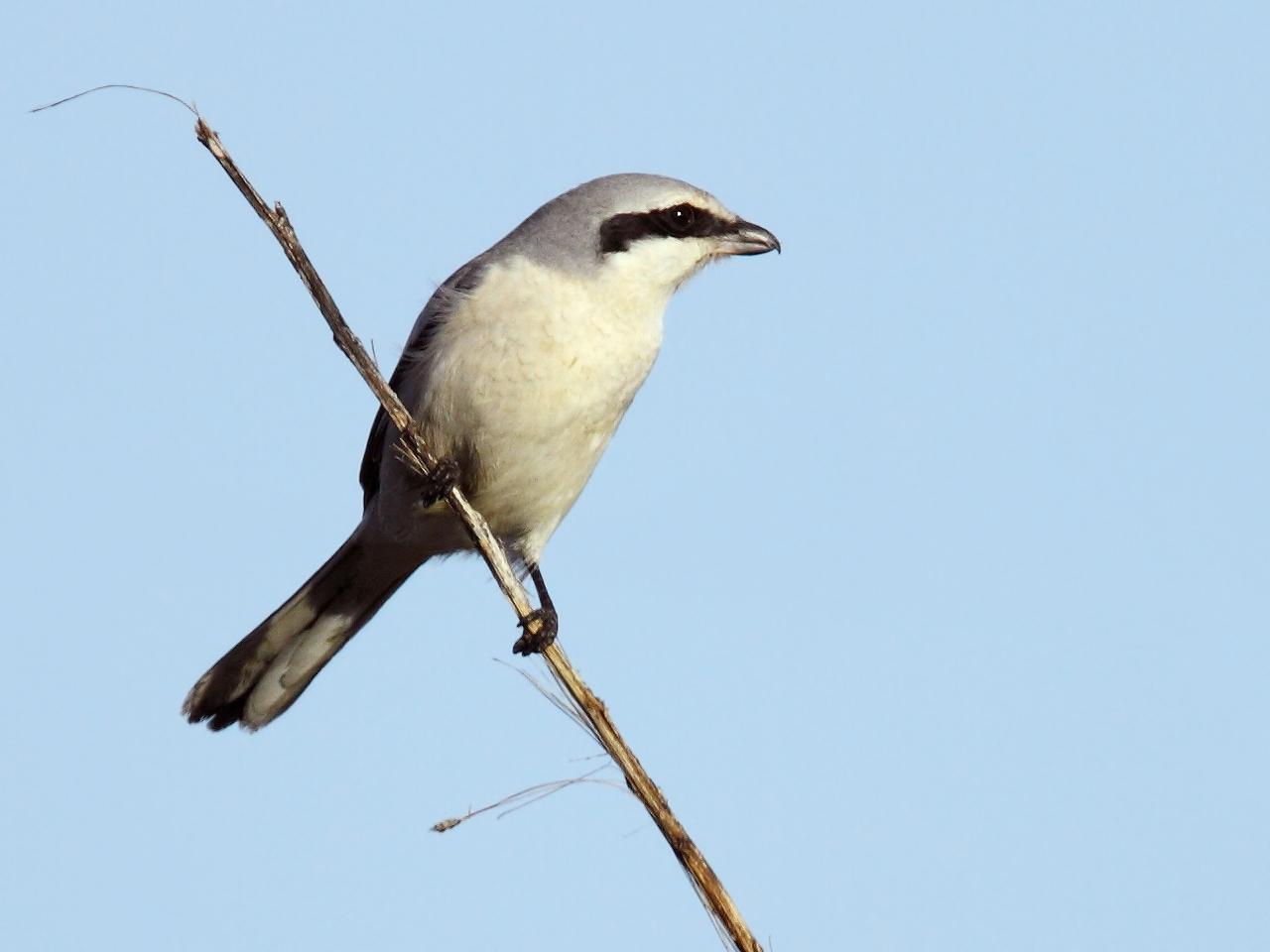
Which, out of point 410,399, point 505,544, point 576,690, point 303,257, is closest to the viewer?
point 576,690

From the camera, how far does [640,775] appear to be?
2.99m

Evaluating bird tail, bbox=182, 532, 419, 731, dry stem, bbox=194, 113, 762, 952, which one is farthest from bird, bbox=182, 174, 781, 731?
dry stem, bbox=194, 113, 762, 952

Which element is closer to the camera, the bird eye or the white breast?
the white breast

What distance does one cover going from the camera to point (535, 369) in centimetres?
500

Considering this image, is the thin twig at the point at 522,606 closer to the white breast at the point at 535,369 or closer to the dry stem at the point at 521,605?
the dry stem at the point at 521,605

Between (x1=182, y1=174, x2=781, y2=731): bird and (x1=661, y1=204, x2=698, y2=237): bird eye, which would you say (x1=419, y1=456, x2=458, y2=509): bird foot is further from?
(x1=661, y1=204, x2=698, y2=237): bird eye

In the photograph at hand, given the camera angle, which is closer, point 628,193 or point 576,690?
point 576,690

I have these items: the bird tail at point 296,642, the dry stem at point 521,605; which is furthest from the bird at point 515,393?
the dry stem at point 521,605

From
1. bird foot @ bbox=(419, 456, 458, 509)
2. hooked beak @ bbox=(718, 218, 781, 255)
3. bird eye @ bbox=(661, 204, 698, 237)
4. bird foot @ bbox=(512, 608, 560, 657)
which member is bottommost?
bird foot @ bbox=(512, 608, 560, 657)

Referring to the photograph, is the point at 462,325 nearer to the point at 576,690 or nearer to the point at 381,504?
the point at 381,504

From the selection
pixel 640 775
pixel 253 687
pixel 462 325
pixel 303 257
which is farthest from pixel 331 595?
pixel 640 775

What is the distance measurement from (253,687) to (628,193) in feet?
7.30

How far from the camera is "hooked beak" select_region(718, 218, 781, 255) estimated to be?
18.3 feet

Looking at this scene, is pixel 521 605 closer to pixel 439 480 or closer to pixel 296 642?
pixel 439 480
